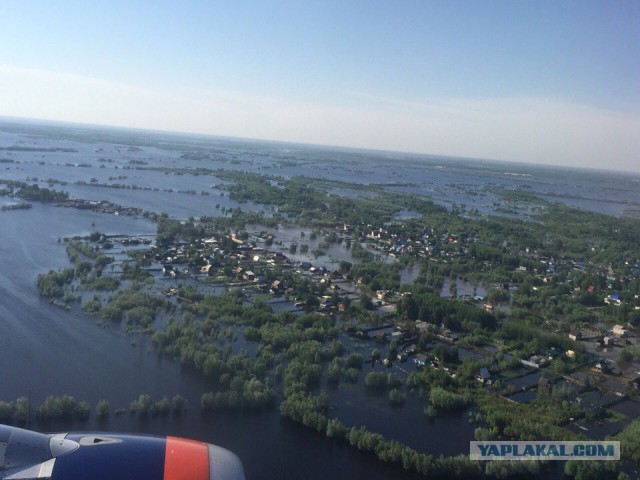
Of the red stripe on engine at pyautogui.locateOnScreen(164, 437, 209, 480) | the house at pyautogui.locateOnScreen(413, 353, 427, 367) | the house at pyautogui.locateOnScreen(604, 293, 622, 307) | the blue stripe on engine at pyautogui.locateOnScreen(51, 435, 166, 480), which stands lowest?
the house at pyautogui.locateOnScreen(413, 353, 427, 367)

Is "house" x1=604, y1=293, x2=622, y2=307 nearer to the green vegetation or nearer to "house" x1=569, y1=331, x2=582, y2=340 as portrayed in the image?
the green vegetation

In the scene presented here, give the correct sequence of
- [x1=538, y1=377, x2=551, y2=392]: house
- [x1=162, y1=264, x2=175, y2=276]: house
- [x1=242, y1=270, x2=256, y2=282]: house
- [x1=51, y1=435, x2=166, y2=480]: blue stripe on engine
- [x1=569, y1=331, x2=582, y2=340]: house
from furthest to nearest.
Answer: [x1=242, y1=270, x2=256, y2=282]: house < [x1=162, y1=264, x2=175, y2=276]: house < [x1=569, y1=331, x2=582, y2=340]: house < [x1=538, y1=377, x2=551, y2=392]: house < [x1=51, y1=435, x2=166, y2=480]: blue stripe on engine

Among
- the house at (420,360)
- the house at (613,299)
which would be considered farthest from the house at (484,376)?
the house at (613,299)

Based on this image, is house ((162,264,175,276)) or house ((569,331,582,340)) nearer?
house ((569,331,582,340))

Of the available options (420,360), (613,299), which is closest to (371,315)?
(420,360)

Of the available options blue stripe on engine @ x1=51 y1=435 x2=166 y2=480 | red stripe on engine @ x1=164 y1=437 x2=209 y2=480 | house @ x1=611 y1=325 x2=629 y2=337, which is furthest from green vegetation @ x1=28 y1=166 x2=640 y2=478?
blue stripe on engine @ x1=51 y1=435 x2=166 y2=480

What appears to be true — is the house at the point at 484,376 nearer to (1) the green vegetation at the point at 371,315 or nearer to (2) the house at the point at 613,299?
(1) the green vegetation at the point at 371,315

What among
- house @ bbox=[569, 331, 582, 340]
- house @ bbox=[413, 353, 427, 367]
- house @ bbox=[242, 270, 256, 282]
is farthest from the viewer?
house @ bbox=[242, 270, 256, 282]

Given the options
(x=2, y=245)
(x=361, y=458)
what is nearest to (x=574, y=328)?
(x=361, y=458)
